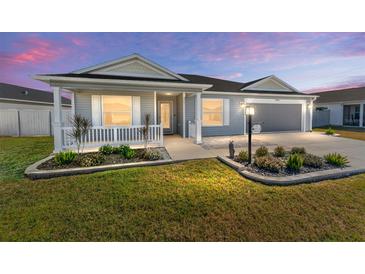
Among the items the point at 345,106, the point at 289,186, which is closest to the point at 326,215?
the point at 289,186

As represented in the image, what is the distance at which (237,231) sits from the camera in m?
2.83

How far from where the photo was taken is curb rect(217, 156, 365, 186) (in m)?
4.21

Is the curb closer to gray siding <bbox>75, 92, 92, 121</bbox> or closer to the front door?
the front door

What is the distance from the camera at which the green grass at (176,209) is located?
2.79m

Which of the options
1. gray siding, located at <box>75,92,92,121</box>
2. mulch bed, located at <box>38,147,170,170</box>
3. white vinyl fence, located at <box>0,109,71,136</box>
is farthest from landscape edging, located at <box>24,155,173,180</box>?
white vinyl fence, located at <box>0,109,71,136</box>

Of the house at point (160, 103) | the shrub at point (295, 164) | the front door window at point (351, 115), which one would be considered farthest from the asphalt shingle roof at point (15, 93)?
the front door window at point (351, 115)

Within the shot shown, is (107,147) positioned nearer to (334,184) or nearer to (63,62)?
(334,184)

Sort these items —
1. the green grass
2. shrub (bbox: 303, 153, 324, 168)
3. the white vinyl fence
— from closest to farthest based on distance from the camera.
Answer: the green grass < shrub (bbox: 303, 153, 324, 168) < the white vinyl fence

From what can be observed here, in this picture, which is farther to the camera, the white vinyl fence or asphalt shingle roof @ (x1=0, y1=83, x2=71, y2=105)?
asphalt shingle roof @ (x1=0, y1=83, x2=71, y2=105)

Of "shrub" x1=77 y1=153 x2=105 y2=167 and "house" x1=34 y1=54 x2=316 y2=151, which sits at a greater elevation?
"house" x1=34 y1=54 x2=316 y2=151

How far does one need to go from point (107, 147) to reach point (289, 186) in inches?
235

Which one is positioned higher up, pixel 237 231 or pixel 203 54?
pixel 203 54

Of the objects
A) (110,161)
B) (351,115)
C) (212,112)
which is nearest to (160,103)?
(212,112)

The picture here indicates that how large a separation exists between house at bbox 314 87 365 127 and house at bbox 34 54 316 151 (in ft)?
30.8
